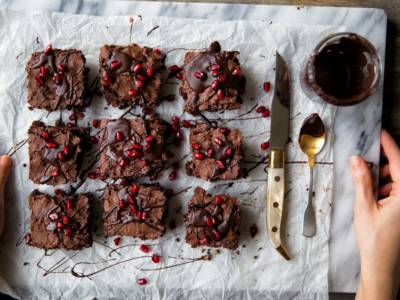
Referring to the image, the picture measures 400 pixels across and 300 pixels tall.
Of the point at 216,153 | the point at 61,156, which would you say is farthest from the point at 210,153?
the point at 61,156

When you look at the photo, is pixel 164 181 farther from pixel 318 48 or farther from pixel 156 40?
pixel 318 48

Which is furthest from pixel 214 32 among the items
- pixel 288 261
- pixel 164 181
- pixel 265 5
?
pixel 288 261

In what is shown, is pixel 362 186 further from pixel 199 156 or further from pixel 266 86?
pixel 199 156

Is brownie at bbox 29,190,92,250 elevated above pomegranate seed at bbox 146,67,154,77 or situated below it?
below

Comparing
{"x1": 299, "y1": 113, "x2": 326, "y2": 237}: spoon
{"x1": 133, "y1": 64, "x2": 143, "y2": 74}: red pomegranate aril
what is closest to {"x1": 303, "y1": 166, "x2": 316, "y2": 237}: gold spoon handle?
{"x1": 299, "y1": 113, "x2": 326, "y2": 237}: spoon

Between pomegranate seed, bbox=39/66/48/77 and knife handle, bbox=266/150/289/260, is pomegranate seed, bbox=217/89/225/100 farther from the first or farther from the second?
pomegranate seed, bbox=39/66/48/77

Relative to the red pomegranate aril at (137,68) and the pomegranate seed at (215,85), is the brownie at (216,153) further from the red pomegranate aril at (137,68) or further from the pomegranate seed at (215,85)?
the red pomegranate aril at (137,68)

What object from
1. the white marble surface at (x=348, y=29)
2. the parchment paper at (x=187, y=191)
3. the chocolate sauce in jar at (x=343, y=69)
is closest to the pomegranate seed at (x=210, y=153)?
the parchment paper at (x=187, y=191)

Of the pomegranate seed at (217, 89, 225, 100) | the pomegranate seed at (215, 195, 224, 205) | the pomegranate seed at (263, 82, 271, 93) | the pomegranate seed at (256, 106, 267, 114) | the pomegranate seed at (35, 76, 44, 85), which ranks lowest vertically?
the pomegranate seed at (215, 195, 224, 205)
